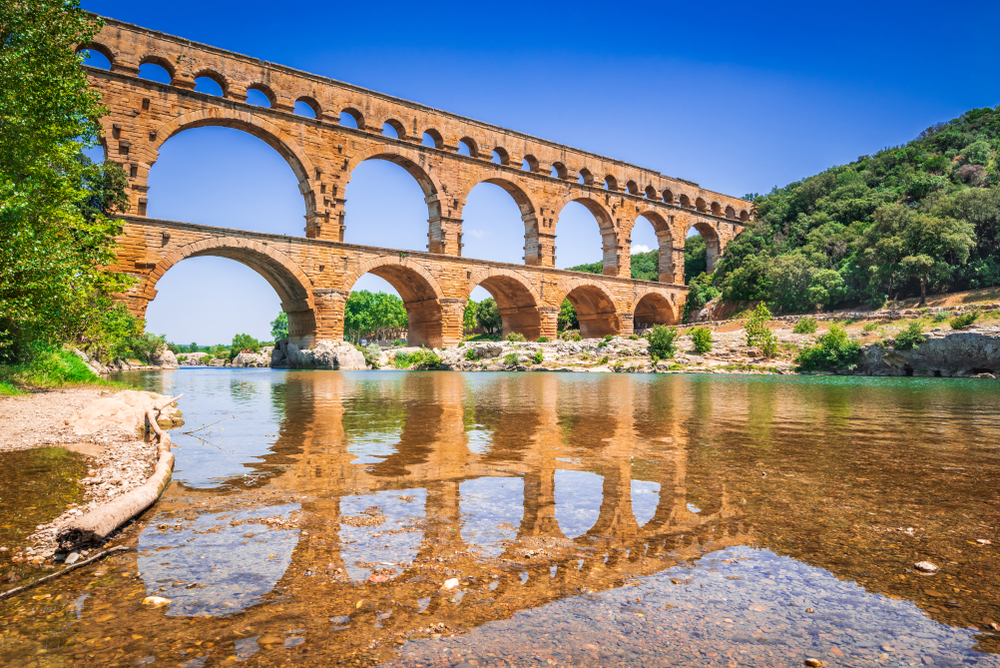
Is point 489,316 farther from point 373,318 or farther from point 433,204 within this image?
point 433,204

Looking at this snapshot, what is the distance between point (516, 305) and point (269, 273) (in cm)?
1275

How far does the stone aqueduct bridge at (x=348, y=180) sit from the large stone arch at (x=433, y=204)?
0.06 metres

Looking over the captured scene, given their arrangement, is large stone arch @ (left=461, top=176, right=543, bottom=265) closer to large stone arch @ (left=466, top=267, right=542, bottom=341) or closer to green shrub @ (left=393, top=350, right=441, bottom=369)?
large stone arch @ (left=466, top=267, right=542, bottom=341)

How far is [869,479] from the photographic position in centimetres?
363

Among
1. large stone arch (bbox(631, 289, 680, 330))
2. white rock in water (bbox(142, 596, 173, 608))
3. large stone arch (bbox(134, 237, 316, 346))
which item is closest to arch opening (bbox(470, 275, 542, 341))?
large stone arch (bbox(631, 289, 680, 330))

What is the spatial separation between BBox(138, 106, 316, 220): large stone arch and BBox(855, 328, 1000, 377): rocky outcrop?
901 inches

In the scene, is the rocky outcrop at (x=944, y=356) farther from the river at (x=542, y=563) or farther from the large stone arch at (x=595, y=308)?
the river at (x=542, y=563)

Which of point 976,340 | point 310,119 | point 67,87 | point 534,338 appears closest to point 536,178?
point 534,338

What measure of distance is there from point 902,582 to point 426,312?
25586mm

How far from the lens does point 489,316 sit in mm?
54281

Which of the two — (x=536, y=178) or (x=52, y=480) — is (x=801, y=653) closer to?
(x=52, y=480)

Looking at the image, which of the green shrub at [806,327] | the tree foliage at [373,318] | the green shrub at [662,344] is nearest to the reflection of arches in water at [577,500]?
the green shrub at [662,344]

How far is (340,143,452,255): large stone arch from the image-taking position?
26.4m

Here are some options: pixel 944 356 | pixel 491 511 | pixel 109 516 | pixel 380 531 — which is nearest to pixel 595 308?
pixel 944 356
